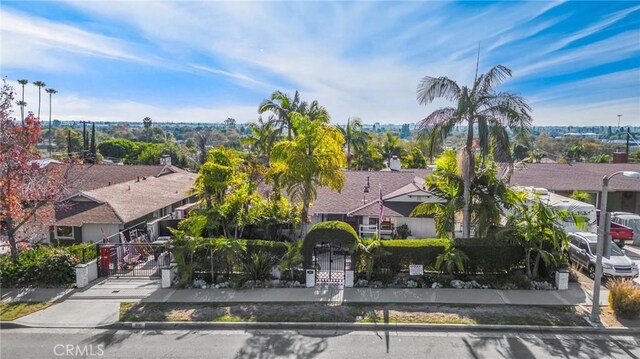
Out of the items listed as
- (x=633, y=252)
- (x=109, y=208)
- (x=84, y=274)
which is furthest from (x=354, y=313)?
(x=633, y=252)

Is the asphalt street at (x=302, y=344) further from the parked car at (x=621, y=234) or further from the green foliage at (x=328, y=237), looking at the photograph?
the parked car at (x=621, y=234)

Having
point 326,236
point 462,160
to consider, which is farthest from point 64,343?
point 462,160

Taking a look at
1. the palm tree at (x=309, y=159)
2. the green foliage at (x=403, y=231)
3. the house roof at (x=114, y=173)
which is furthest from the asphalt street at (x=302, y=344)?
the house roof at (x=114, y=173)

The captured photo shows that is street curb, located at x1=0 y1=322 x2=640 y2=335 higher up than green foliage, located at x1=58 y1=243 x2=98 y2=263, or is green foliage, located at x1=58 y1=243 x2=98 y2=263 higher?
green foliage, located at x1=58 y1=243 x2=98 y2=263

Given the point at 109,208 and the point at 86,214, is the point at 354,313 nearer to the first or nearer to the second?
the point at 109,208

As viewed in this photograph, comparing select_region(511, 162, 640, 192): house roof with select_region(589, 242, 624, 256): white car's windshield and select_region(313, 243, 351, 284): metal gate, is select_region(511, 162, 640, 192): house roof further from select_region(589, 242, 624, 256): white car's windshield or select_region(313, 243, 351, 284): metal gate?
select_region(313, 243, 351, 284): metal gate

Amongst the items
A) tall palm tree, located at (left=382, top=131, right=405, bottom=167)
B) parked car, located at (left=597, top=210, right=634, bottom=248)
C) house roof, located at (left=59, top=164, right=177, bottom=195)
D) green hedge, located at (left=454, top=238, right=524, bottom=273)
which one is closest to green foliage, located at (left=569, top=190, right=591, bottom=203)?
parked car, located at (left=597, top=210, right=634, bottom=248)
